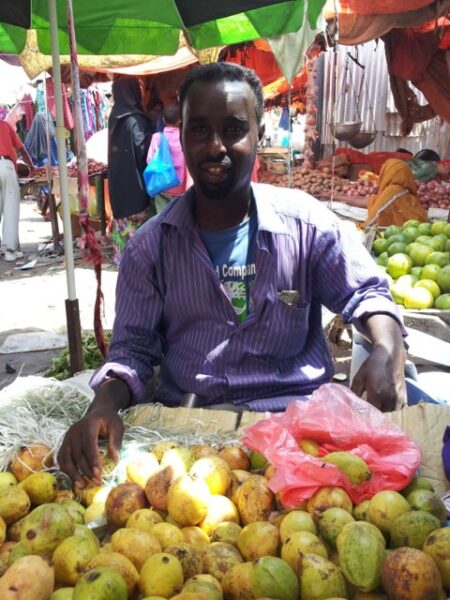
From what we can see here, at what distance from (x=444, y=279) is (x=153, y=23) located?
8.64ft

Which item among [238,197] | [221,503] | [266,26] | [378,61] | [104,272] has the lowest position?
[104,272]

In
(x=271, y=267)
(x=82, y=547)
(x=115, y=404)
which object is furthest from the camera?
(x=271, y=267)

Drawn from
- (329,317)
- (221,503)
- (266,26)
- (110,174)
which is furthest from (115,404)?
(110,174)

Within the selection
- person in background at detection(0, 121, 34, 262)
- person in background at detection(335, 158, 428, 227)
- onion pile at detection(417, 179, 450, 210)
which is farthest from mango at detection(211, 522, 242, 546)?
person in background at detection(0, 121, 34, 262)

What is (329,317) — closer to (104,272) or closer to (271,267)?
(271,267)

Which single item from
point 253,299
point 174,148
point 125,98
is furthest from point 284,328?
point 125,98

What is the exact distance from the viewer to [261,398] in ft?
7.10

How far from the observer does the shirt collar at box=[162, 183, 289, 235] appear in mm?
2146

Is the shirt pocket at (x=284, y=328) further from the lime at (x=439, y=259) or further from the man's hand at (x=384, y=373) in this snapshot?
the lime at (x=439, y=259)

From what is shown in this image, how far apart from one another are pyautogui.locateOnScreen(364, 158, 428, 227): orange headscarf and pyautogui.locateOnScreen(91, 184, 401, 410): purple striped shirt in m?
5.27

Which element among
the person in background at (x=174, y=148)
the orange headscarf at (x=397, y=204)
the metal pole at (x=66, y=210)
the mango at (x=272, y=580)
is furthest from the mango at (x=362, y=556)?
the orange headscarf at (x=397, y=204)

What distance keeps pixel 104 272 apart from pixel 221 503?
6.84 m

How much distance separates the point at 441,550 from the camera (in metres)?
1.18

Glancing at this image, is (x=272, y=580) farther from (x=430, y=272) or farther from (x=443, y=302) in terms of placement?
(x=430, y=272)
